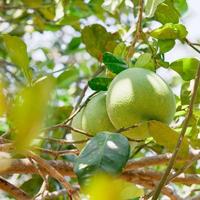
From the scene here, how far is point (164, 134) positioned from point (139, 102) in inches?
3.2

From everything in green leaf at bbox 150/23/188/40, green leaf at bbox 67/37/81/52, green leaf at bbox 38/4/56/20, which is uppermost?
green leaf at bbox 150/23/188/40

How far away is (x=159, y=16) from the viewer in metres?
1.51

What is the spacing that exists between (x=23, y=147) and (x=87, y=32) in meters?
1.36

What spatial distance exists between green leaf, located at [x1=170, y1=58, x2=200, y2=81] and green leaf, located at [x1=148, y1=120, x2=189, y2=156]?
0.36m

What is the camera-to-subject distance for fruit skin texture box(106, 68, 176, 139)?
111 cm

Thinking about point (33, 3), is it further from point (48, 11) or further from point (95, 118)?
point (95, 118)

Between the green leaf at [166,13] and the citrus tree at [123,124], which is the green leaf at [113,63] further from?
the green leaf at [166,13]

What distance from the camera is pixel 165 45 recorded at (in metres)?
1.43

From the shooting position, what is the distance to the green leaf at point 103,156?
812mm

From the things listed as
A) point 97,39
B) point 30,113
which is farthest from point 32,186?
point 30,113

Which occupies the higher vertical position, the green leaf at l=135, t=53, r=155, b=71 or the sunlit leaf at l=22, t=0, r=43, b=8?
the green leaf at l=135, t=53, r=155, b=71

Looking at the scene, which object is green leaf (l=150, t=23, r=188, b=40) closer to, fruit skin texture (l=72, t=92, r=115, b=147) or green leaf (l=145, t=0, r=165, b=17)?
green leaf (l=145, t=0, r=165, b=17)

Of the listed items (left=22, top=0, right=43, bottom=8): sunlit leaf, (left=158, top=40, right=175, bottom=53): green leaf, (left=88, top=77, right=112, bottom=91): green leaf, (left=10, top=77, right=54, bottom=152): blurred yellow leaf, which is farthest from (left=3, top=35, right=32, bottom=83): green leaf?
(left=22, top=0, right=43, bottom=8): sunlit leaf

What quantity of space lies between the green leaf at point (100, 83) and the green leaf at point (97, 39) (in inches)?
19.1
